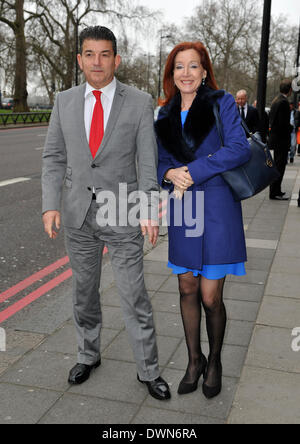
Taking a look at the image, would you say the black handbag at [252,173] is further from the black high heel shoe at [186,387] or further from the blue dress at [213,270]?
the black high heel shoe at [186,387]

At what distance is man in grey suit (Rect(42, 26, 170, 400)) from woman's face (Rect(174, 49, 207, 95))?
0.20 metres

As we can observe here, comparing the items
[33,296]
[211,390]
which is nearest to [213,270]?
[211,390]

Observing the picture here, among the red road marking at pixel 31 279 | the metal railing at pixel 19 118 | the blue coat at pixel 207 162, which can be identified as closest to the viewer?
the blue coat at pixel 207 162

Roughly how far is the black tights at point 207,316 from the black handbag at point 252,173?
49cm

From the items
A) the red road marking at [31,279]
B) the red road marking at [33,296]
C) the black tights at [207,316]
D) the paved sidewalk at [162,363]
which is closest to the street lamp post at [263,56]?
the paved sidewalk at [162,363]

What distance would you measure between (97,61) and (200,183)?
782 millimetres

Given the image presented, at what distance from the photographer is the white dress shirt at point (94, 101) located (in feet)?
9.16

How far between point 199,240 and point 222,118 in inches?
24.5

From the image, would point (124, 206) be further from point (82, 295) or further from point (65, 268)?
point (65, 268)

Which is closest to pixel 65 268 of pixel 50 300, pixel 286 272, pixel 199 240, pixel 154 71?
pixel 50 300

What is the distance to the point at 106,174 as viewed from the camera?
9.14 feet

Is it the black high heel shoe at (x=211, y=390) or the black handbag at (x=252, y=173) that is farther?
the black high heel shoe at (x=211, y=390)

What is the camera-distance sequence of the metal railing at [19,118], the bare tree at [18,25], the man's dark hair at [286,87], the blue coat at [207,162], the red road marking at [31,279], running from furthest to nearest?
the bare tree at [18,25], the metal railing at [19,118], the man's dark hair at [286,87], the red road marking at [31,279], the blue coat at [207,162]

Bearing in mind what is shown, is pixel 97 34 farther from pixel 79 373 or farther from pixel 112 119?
pixel 79 373
